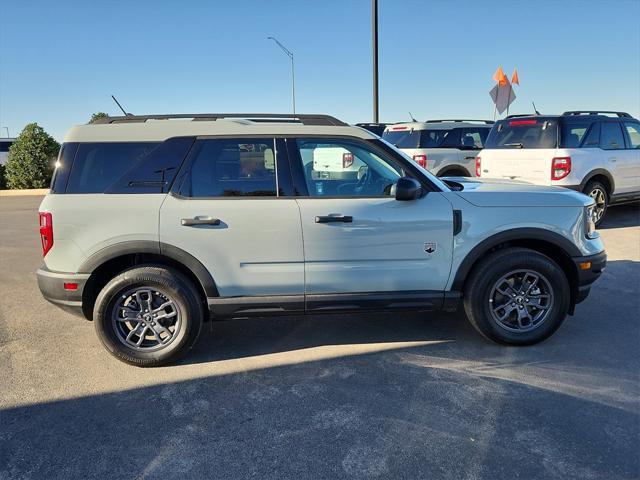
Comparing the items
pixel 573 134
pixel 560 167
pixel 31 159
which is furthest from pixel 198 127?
pixel 31 159

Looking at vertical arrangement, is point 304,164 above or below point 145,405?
above

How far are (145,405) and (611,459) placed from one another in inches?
109

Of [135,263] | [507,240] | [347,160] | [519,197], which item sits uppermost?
[347,160]

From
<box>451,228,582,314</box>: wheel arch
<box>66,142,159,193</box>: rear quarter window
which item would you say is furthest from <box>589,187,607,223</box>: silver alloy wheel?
<box>66,142,159,193</box>: rear quarter window

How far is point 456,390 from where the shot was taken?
3373 mm

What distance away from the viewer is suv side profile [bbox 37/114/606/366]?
3652 millimetres

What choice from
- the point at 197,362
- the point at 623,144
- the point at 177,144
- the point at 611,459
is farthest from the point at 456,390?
the point at 623,144

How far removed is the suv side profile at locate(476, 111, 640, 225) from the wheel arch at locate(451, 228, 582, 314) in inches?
192

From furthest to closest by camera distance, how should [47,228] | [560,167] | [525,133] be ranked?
[525,133] < [560,167] < [47,228]

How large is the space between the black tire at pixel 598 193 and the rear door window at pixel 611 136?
27.0 inches

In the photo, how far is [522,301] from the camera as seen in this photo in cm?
402

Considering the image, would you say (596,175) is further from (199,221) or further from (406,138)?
(199,221)

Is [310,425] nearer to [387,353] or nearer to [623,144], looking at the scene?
[387,353]

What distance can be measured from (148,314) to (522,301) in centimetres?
295
